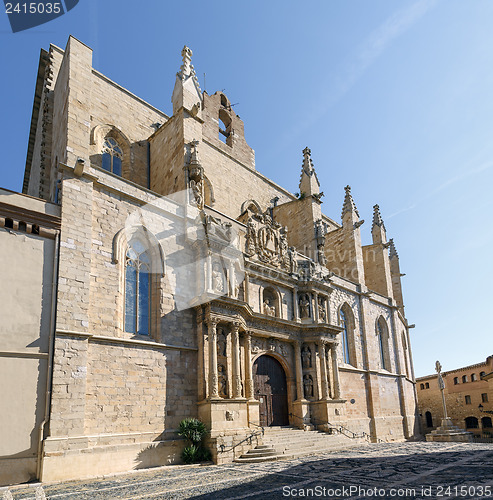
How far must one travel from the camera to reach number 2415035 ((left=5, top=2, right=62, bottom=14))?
40.6 ft

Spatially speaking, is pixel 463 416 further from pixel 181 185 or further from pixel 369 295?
pixel 181 185

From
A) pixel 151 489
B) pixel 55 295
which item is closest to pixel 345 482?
pixel 151 489

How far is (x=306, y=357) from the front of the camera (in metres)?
19.3

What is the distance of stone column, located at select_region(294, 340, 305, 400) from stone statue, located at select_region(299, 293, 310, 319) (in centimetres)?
133

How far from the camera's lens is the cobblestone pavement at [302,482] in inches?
313

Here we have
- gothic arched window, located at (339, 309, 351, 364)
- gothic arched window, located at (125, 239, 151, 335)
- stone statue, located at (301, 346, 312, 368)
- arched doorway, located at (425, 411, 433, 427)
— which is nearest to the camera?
gothic arched window, located at (125, 239, 151, 335)

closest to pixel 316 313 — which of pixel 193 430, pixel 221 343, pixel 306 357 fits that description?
pixel 306 357

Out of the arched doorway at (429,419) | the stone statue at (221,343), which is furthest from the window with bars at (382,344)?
the arched doorway at (429,419)

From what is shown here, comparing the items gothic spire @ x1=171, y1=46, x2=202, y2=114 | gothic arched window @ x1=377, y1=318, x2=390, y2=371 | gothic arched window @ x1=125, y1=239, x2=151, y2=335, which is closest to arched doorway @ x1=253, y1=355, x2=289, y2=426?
gothic arched window @ x1=125, y1=239, x2=151, y2=335

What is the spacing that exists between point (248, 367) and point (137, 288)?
16.2ft

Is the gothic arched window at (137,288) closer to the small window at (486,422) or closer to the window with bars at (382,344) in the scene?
the window with bars at (382,344)

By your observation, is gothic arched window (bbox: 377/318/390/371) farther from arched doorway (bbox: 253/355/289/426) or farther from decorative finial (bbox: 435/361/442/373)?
arched doorway (bbox: 253/355/289/426)

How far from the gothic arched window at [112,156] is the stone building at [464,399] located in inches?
1183

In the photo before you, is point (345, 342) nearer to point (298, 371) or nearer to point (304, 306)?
point (304, 306)
